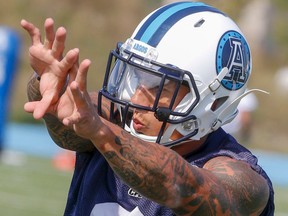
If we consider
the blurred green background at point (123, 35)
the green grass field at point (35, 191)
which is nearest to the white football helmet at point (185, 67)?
the green grass field at point (35, 191)

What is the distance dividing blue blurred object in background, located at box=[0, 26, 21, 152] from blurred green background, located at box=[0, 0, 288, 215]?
4.34 meters

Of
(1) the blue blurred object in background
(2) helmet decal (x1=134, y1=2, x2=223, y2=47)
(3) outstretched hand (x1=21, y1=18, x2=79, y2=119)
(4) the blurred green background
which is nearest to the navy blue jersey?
(2) helmet decal (x1=134, y1=2, x2=223, y2=47)

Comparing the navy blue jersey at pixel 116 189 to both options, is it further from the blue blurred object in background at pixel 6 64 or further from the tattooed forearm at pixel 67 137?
the blue blurred object in background at pixel 6 64

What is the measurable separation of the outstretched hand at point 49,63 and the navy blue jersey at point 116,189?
543mm

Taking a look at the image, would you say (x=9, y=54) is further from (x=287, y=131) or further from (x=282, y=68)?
(x=282, y=68)

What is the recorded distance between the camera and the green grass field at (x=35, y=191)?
26.6ft

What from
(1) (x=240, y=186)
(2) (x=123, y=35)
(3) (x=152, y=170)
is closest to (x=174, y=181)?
(3) (x=152, y=170)

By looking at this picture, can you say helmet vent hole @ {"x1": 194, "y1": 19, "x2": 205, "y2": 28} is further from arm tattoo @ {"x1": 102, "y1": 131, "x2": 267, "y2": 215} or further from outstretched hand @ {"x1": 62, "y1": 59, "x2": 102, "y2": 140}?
outstretched hand @ {"x1": 62, "y1": 59, "x2": 102, "y2": 140}

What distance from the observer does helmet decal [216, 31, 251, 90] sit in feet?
10.5

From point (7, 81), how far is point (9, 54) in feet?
1.45

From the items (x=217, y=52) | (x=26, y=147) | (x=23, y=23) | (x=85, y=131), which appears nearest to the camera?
(x=85, y=131)

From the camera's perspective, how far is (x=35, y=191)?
9.09 metres

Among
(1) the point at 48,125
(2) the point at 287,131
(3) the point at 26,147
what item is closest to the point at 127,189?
(1) the point at 48,125

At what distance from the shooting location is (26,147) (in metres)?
14.3
